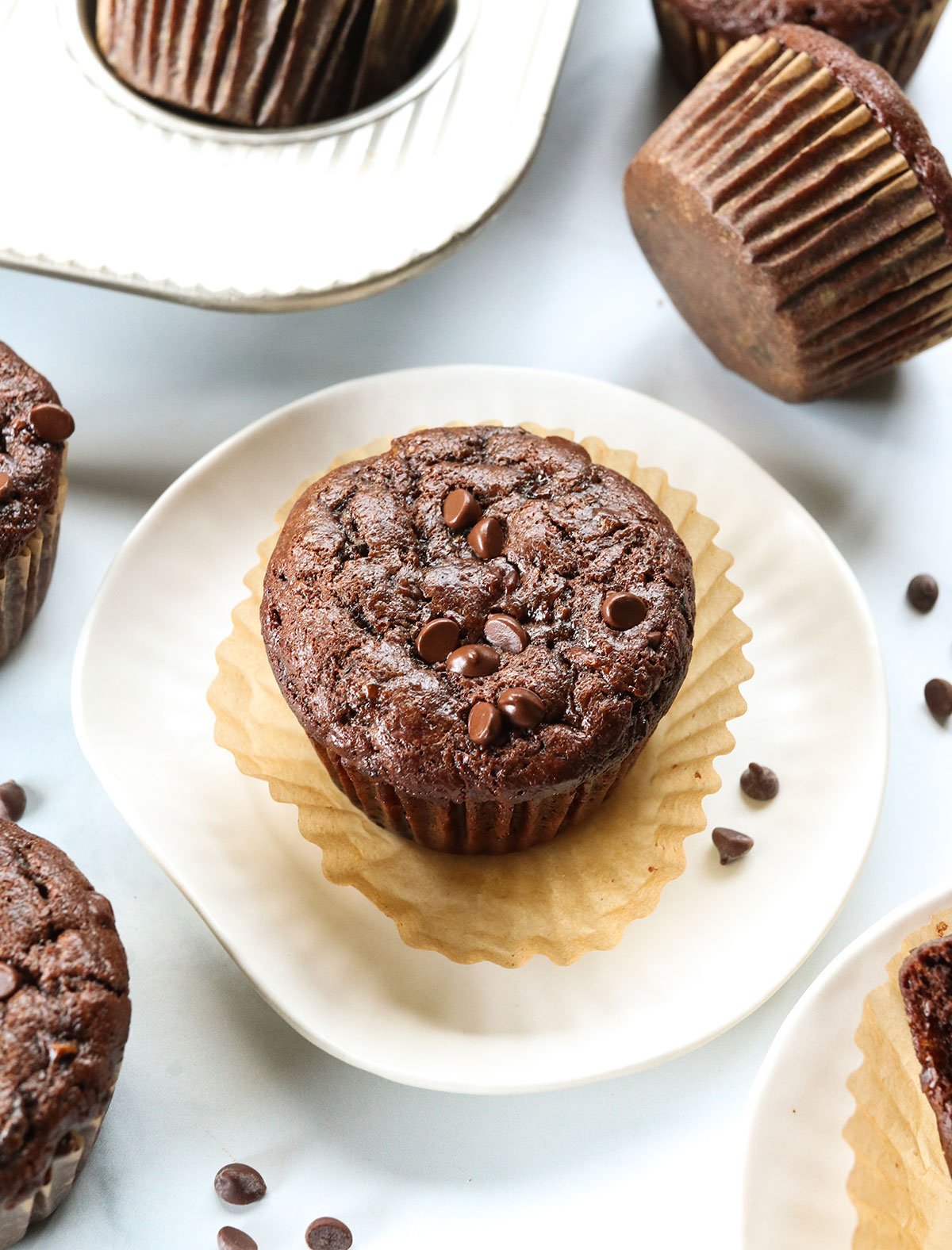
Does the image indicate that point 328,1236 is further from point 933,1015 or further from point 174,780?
point 933,1015

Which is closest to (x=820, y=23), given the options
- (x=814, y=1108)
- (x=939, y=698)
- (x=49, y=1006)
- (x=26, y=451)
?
(x=939, y=698)

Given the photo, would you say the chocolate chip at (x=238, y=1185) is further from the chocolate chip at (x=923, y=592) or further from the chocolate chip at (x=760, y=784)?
the chocolate chip at (x=923, y=592)

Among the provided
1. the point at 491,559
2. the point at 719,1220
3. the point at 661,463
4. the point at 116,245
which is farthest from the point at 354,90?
the point at 719,1220

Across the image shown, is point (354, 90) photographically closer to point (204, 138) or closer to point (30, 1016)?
point (204, 138)

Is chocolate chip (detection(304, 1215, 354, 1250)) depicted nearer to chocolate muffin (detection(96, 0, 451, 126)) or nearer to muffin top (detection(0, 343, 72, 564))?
muffin top (detection(0, 343, 72, 564))

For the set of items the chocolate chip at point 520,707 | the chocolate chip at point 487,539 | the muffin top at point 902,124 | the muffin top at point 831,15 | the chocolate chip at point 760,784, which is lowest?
the chocolate chip at point 760,784

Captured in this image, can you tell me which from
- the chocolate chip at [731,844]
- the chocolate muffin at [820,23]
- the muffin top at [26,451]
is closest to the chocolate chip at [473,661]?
the chocolate chip at [731,844]
